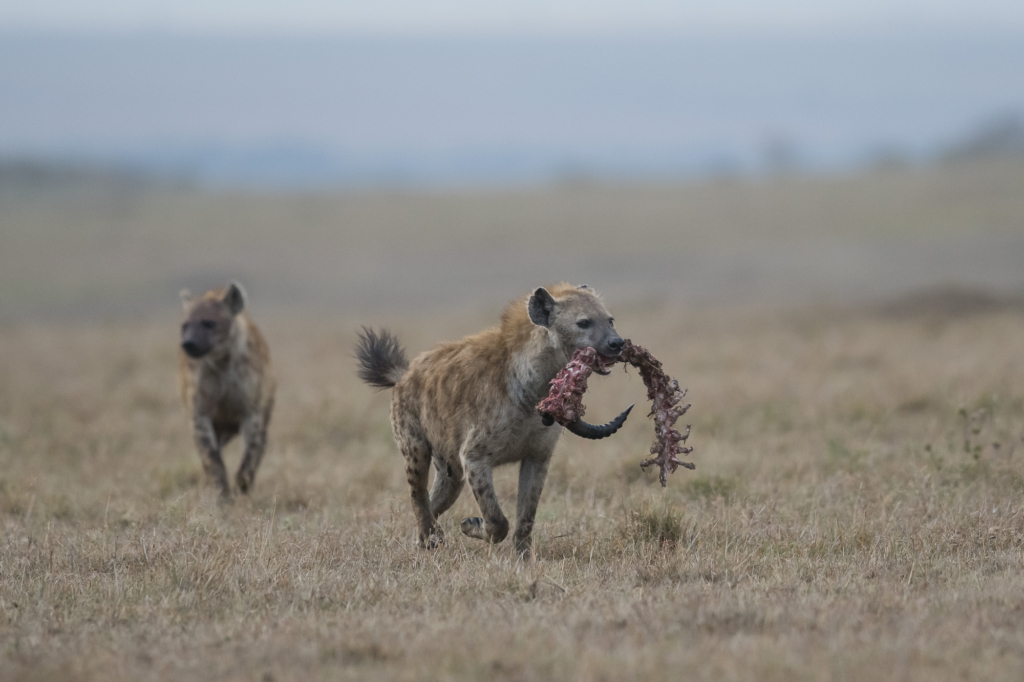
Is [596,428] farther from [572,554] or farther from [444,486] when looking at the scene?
[444,486]

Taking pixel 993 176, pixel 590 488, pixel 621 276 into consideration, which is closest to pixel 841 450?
pixel 590 488

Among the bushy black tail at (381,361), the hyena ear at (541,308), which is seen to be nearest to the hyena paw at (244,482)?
the bushy black tail at (381,361)

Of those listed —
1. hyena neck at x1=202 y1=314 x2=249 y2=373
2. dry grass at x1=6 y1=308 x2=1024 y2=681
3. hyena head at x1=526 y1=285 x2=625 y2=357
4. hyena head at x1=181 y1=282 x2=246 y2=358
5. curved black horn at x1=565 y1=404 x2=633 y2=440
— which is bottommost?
dry grass at x1=6 y1=308 x2=1024 y2=681

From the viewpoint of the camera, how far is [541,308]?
17.8 feet

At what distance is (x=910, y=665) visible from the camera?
361 cm

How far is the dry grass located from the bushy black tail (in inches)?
28.2

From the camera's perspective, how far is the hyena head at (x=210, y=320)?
7.65 metres

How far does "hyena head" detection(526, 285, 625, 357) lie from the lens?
17.5 ft

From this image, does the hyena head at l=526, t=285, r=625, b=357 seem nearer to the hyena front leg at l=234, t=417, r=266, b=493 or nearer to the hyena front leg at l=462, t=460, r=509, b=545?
the hyena front leg at l=462, t=460, r=509, b=545

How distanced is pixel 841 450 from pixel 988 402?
6.59 ft

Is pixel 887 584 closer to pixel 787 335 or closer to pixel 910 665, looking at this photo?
pixel 910 665

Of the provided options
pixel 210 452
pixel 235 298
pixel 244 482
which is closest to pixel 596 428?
pixel 244 482

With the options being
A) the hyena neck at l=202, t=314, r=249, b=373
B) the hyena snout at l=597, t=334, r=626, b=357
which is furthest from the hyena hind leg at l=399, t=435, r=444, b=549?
the hyena neck at l=202, t=314, r=249, b=373

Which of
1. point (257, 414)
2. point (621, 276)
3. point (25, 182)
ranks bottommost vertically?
point (257, 414)
